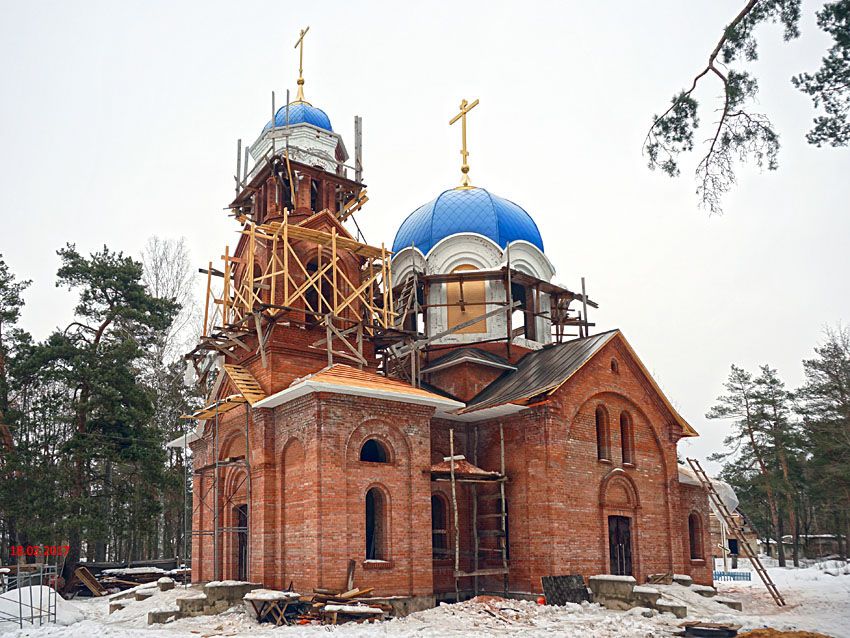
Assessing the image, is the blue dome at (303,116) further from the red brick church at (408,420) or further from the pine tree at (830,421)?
the pine tree at (830,421)

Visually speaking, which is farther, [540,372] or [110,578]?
[110,578]

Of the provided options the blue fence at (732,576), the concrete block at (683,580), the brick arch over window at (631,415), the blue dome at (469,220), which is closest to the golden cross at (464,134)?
the blue dome at (469,220)

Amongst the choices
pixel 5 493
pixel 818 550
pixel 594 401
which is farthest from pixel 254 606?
pixel 818 550

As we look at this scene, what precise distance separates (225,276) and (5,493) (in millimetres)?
10124

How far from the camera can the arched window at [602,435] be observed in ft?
58.3

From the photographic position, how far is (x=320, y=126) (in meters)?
20.9

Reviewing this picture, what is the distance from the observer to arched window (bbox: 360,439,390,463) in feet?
53.1

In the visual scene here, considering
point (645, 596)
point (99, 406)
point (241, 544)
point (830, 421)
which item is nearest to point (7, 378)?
point (99, 406)

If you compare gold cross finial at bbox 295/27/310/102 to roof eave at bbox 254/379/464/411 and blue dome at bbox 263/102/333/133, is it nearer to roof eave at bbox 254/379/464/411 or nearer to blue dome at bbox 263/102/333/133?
blue dome at bbox 263/102/333/133

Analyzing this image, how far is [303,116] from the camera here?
20766 millimetres

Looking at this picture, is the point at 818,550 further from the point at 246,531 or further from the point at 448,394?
the point at 246,531

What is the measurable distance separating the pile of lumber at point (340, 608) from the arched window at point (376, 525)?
1.08m

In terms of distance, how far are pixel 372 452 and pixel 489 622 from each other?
4.18 metres

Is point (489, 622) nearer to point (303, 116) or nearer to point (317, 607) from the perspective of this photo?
point (317, 607)
